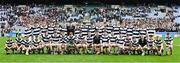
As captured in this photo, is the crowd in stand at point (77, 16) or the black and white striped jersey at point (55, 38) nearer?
the black and white striped jersey at point (55, 38)

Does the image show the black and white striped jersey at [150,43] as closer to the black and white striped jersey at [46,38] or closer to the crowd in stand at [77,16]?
the black and white striped jersey at [46,38]

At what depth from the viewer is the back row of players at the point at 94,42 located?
28.7m

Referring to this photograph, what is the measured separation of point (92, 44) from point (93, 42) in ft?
0.38

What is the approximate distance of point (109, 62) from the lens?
25.5m

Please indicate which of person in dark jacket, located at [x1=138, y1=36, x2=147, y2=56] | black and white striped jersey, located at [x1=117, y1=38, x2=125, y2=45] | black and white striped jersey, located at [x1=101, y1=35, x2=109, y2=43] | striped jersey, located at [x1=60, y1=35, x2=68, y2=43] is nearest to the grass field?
person in dark jacket, located at [x1=138, y1=36, x2=147, y2=56]

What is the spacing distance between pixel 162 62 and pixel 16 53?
815 cm

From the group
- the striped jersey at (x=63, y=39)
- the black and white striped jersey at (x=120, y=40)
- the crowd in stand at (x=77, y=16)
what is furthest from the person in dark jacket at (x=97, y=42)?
the crowd in stand at (x=77, y=16)

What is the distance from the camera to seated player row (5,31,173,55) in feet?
94.0

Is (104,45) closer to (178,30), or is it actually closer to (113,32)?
(113,32)

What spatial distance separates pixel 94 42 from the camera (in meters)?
28.8

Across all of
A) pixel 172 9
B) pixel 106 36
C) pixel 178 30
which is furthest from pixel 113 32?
pixel 172 9

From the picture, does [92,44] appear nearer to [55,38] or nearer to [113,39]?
[113,39]

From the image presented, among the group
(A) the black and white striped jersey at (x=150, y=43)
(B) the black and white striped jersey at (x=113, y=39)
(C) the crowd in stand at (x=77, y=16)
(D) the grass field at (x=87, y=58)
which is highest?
(C) the crowd in stand at (x=77, y=16)

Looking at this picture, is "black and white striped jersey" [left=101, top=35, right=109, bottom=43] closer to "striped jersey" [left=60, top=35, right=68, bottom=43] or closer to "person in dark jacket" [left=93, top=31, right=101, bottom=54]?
"person in dark jacket" [left=93, top=31, right=101, bottom=54]
